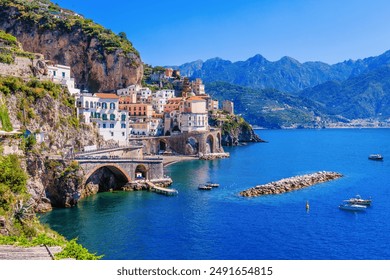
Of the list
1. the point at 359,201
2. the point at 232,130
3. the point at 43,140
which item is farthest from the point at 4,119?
the point at 232,130

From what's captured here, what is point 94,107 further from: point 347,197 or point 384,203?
point 384,203

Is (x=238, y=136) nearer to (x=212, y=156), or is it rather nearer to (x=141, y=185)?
(x=212, y=156)

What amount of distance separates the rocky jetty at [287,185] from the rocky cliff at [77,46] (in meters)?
70.8

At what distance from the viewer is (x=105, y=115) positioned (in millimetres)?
82312

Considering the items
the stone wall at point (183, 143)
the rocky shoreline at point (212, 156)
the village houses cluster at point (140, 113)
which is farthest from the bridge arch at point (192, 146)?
the rocky shoreline at point (212, 156)

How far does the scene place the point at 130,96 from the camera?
121562mm

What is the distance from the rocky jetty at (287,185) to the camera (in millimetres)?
65062

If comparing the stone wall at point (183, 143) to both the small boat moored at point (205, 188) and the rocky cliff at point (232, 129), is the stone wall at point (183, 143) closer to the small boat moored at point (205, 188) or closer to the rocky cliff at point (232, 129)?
the rocky cliff at point (232, 129)

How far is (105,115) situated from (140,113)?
35222mm

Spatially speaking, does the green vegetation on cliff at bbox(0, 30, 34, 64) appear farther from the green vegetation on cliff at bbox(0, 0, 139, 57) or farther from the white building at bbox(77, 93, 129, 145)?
the green vegetation on cliff at bbox(0, 0, 139, 57)

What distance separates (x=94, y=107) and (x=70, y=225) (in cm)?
3601

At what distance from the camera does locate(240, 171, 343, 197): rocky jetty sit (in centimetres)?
6506

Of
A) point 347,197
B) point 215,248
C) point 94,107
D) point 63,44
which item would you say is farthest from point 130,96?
point 215,248

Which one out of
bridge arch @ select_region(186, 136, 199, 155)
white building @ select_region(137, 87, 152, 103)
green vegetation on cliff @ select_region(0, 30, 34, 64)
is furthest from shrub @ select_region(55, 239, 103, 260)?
white building @ select_region(137, 87, 152, 103)
